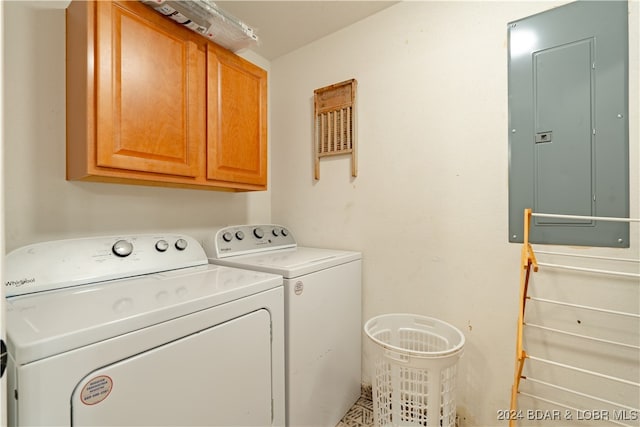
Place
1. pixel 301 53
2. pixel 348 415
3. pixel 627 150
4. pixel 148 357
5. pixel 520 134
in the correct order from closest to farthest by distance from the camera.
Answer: pixel 148 357 < pixel 627 150 < pixel 520 134 < pixel 348 415 < pixel 301 53

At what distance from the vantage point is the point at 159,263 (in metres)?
1.33

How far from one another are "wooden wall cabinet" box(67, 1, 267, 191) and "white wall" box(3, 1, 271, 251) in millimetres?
74

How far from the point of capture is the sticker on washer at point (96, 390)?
0.69 meters

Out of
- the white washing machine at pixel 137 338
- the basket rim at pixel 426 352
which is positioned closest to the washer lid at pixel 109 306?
the white washing machine at pixel 137 338

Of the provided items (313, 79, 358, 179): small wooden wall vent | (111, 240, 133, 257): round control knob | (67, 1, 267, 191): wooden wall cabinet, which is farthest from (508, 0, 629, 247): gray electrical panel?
(111, 240, 133, 257): round control knob

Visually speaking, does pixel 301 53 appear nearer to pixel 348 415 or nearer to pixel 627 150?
pixel 627 150

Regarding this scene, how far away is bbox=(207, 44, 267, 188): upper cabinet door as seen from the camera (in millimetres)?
1465

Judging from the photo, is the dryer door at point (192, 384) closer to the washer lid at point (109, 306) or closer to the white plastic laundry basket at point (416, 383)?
the washer lid at point (109, 306)

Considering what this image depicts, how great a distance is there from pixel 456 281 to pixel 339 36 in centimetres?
172

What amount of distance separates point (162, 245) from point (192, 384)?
0.73 meters

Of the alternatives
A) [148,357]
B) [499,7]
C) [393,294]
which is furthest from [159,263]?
[499,7]

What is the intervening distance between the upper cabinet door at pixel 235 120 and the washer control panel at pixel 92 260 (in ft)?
1.39

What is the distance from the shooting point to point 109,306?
2.79 ft

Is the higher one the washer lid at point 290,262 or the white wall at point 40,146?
the white wall at point 40,146
